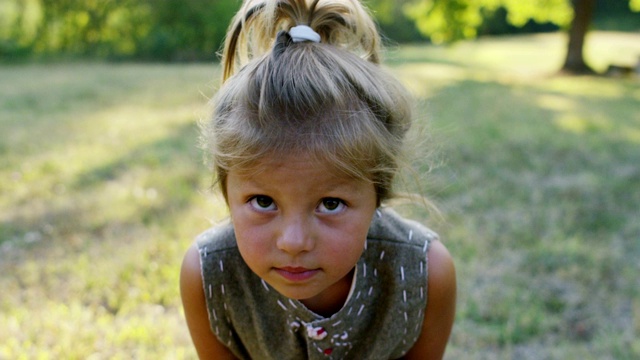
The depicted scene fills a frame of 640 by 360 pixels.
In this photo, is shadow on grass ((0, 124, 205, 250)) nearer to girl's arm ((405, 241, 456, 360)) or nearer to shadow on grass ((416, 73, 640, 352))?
shadow on grass ((416, 73, 640, 352))

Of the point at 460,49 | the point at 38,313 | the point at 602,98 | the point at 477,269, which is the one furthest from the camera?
the point at 460,49

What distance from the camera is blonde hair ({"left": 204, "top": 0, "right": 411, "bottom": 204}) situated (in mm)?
1425

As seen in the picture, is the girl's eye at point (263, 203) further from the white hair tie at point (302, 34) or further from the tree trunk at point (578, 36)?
the tree trunk at point (578, 36)

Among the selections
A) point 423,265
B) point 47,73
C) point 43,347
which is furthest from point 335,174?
point 47,73

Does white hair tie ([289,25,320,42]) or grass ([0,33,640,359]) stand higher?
white hair tie ([289,25,320,42])

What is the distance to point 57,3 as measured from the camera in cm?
1530

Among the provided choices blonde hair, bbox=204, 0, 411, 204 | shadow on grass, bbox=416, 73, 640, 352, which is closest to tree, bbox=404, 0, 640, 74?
shadow on grass, bbox=416, 73, 640, 352

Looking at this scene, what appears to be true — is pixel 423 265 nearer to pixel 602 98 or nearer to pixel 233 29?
pixel 233 29

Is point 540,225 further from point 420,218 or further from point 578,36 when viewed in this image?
point 578,36

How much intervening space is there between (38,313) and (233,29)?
146cm

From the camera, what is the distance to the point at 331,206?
4.86 ft

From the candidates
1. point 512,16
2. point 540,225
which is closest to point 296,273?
point 540,225

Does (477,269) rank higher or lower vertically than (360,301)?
lower

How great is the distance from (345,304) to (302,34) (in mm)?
756
